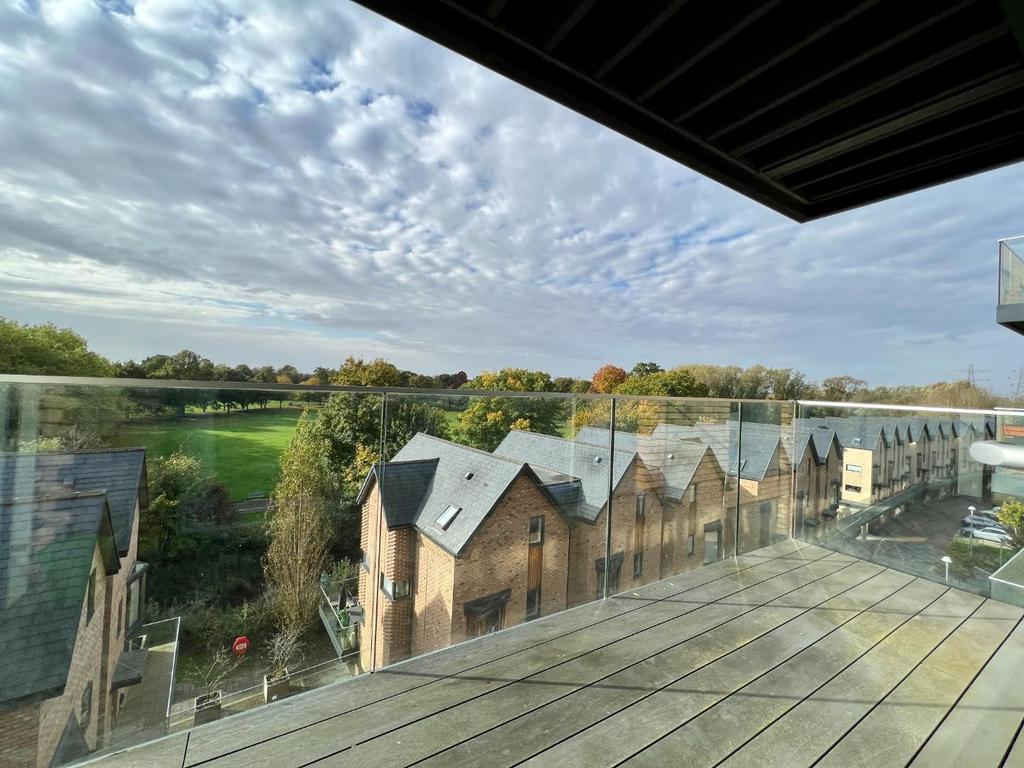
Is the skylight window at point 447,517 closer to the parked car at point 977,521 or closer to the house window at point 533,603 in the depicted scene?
the house window at point 533,603

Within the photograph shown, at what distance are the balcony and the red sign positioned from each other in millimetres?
9556

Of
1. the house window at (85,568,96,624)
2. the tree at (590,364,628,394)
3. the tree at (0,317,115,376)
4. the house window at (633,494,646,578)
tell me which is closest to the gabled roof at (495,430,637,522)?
the house window at (633,494,646,578)

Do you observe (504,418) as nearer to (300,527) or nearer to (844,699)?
(300,527)

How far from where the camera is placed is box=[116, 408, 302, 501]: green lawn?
1.23 metres

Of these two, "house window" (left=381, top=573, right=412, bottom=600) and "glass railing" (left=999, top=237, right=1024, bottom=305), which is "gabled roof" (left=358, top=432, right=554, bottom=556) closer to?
"house window" (left=381, top=573, right=412, bottom=600)

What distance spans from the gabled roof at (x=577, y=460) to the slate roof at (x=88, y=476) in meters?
1.18

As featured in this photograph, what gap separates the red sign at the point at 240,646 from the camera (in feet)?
4.35

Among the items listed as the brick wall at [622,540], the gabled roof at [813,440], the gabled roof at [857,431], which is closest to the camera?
the brick wall at [622,540]

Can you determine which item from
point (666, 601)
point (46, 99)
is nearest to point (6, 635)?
point (666, 601)

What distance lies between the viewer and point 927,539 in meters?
2.65

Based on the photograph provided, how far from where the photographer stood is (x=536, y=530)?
6.37 feet

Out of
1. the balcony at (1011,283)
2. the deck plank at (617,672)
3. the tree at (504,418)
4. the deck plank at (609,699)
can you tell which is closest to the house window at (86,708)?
the deck plank at (617,672)

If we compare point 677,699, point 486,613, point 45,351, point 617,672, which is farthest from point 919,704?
point 45,351

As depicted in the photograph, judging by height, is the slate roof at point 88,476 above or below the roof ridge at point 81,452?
below
